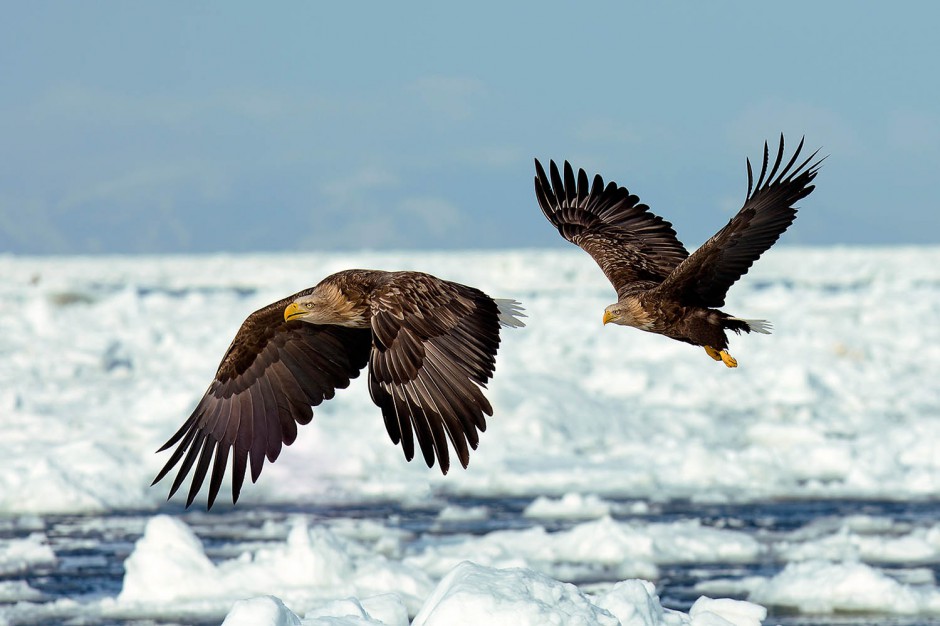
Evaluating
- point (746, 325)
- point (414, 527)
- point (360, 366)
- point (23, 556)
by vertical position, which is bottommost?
point (23, 556)

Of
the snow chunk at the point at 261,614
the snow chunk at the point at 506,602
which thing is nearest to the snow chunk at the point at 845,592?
the snow chunk at the point at 506,602

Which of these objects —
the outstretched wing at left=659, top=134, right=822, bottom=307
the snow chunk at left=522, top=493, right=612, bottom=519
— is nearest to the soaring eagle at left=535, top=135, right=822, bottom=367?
the outstretched wing at left=659, top=134, right=822, bottom=307

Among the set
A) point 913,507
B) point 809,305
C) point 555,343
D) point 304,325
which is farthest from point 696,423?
point 809,305

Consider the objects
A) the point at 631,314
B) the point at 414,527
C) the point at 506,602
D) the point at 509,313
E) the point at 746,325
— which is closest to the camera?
the point at 506,602

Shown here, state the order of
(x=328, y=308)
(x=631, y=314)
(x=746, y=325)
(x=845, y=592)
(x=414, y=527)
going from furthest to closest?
(x=414, y=527)
(x=845, y=592)
(x=631, y=314)
(x=746, y=325)
(x=328, y=308)

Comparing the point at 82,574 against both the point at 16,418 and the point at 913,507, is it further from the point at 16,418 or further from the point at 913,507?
the point at 913,507

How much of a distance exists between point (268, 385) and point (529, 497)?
634 centimetres

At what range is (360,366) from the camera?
295 inches

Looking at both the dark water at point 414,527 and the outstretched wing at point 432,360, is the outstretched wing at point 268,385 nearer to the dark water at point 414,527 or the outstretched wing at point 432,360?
the outstretched wing at point 432,360

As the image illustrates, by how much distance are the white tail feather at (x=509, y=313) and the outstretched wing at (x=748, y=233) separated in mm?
1047

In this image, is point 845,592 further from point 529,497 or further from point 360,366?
point 529,497

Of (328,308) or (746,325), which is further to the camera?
(746,325)

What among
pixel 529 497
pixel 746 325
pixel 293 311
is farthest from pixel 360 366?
pixel 529 497

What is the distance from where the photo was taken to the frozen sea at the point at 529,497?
938 centimetres
